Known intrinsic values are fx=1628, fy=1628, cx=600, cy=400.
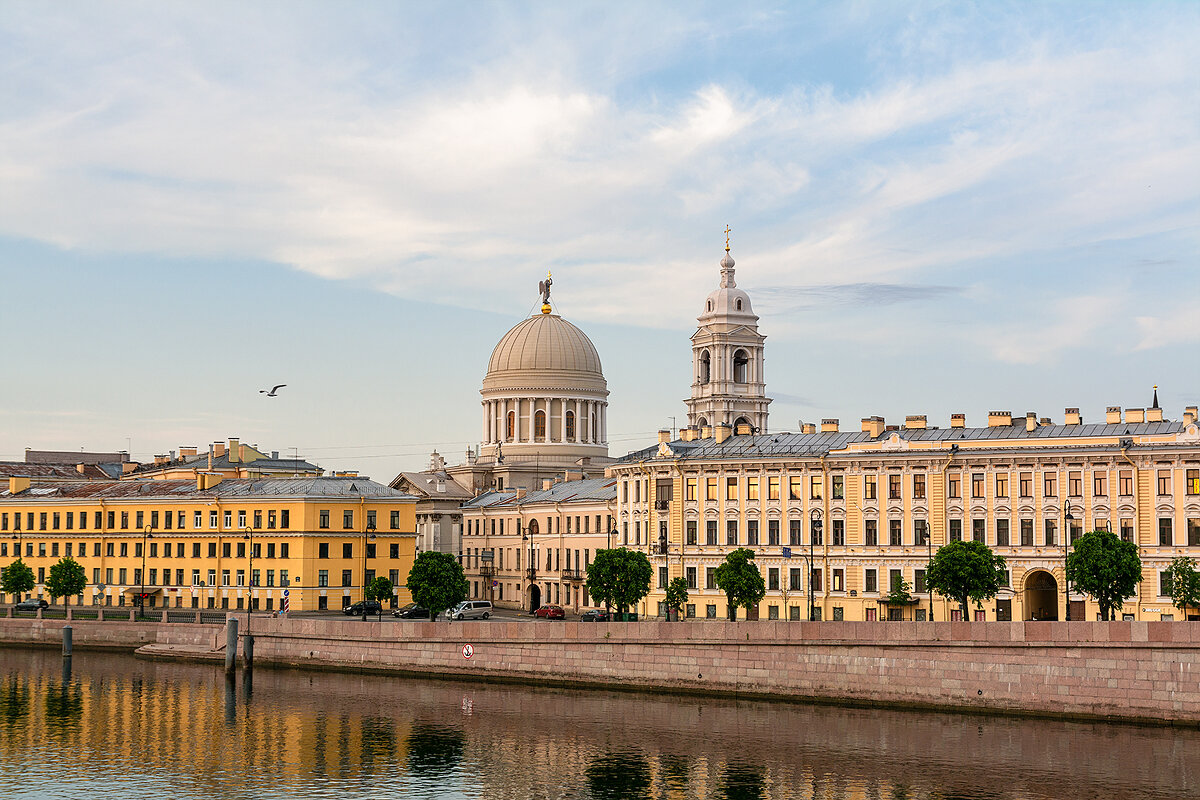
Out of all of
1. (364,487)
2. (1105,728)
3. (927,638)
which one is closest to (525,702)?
(927,638)

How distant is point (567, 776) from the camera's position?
50062mm

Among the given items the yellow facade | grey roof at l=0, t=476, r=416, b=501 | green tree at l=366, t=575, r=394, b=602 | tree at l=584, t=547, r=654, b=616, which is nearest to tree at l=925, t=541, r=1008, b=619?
the yellow facade

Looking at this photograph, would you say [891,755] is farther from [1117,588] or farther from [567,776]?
[1117,588]

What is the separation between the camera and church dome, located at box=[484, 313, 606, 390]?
137 m

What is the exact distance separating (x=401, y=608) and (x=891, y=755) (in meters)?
49.0

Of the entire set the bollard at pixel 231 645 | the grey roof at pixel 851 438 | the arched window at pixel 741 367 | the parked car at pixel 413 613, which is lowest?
the bollard at pixel 231 645

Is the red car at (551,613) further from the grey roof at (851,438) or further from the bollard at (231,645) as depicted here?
the bollard at (231,645)

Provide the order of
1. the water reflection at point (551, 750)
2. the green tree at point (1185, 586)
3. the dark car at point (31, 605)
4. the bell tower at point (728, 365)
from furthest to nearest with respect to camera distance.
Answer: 1. the bell tower at point (728, 365)
2. the dark car at point (31, 605)
3. the green tree at point (1185, 586)
4. the water reflection at point (551, 750)

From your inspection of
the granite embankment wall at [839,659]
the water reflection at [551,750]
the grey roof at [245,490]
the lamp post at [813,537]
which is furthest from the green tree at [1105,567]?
the grey roof at [245,490]

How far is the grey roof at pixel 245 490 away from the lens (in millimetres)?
99000

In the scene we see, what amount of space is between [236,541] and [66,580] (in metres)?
10.5

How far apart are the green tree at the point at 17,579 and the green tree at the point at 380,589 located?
945 inches

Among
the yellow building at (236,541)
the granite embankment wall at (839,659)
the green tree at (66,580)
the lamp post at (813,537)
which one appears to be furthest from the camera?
the green tree at (66,580)

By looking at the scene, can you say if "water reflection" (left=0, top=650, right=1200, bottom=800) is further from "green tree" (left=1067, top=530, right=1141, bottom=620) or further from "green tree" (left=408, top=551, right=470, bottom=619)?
"green tree" (left=408, top=551, right=470, bottom=619)
